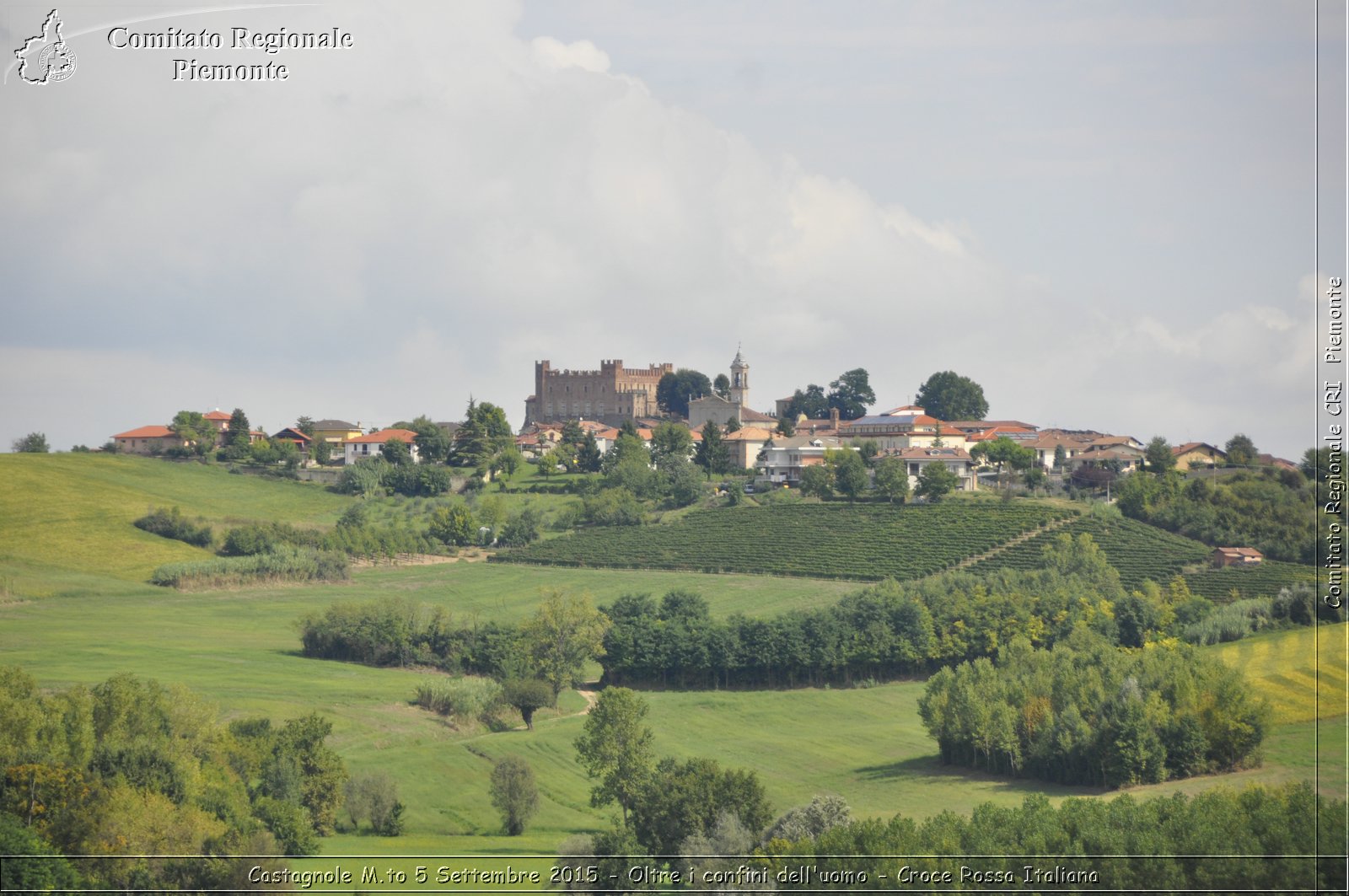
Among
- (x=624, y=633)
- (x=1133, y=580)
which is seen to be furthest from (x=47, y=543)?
(x=1133, y=580)

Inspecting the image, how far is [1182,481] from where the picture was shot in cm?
7856

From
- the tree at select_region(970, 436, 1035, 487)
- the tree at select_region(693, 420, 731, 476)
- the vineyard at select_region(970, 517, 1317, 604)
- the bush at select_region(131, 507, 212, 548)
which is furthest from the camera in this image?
the tree at select_region(693, 420, 731, 476)

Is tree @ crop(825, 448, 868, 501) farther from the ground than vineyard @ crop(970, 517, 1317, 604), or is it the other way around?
tree @ crop(825, 448, 868, 501)

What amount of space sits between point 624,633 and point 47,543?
30335 millimetres

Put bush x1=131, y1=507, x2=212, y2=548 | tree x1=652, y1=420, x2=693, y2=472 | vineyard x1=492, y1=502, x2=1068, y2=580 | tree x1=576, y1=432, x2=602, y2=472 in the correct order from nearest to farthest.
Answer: vineyard x1=492, y1=502, x2=1068, y2=580, bush x1=131, y1=507, x2=212, y2=548, tree x1=652, y1=420, x2=693, y2=472, tree x1=576, y1=432, x2=602, y2=472

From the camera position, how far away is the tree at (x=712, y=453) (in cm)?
10044

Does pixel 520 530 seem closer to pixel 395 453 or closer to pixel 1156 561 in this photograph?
pixel 395 453

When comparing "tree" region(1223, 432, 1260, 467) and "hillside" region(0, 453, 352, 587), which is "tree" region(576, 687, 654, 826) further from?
"tree" region(1223, 432, 1260, 467)

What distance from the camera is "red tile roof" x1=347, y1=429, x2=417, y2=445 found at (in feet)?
351

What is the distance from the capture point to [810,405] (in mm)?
129625

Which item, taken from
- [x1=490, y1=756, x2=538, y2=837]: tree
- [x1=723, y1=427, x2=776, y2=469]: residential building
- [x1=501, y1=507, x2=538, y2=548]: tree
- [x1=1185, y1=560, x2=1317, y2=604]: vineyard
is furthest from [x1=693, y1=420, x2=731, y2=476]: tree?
[x1=490, y1=756, x2=538, y2=837]: tree

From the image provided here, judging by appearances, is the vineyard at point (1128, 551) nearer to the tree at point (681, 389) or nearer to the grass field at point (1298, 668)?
the grass field at point (1298, 668)

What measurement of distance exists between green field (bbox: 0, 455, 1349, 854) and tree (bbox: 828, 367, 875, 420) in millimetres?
51236

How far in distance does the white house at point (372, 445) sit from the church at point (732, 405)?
28757 mm
